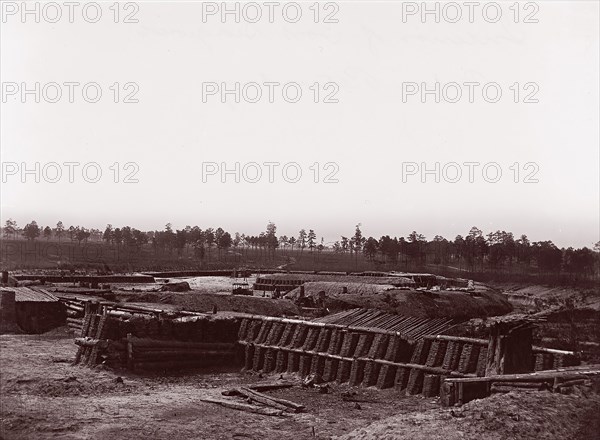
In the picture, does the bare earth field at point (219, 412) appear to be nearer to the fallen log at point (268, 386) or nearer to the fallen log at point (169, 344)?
the fallen log at point (268, 386)

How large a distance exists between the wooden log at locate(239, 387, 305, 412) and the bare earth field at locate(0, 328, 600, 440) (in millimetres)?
422

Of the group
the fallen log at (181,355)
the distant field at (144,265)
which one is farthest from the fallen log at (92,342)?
the distant field at (144,265)

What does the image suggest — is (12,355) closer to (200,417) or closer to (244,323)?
(244,323)

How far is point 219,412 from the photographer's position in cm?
1623

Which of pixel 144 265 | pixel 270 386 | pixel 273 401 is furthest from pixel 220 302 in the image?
pixel 144 265

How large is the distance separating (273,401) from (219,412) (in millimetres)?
1562

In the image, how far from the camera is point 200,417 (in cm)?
1574

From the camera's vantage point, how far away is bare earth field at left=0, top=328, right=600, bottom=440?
11.7 metres

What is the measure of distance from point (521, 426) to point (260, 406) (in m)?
7.39

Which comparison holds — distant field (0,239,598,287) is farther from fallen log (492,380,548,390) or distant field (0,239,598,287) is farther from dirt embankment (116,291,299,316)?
fallen log (492,380,548,390)

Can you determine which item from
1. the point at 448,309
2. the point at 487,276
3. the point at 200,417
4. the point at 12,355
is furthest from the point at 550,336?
the point at 487,276

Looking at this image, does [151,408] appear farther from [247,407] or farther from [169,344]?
[169,344]

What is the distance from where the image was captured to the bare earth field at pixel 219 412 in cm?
1166

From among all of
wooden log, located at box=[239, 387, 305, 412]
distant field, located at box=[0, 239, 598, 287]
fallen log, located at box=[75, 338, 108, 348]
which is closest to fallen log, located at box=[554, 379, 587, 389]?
wooden log, located at box=[239, 387, 305, 412]
